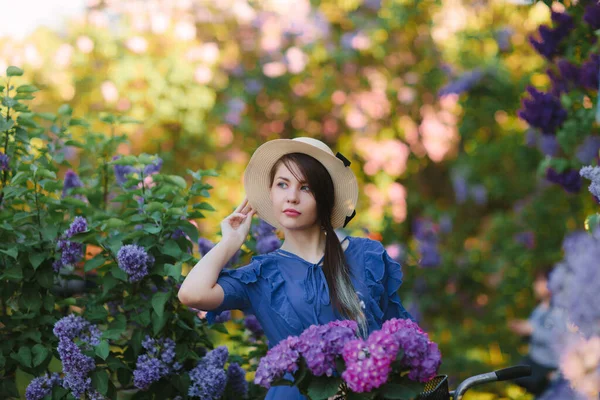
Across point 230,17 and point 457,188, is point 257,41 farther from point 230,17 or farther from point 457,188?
point 457,188

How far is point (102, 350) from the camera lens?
2.24 metres

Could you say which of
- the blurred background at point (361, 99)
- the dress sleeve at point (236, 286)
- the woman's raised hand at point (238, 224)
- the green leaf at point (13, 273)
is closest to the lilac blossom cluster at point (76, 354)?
the green leaf at point (13, 273)

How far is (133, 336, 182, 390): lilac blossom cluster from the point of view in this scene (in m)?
2.33

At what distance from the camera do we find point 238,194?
19.9 ft

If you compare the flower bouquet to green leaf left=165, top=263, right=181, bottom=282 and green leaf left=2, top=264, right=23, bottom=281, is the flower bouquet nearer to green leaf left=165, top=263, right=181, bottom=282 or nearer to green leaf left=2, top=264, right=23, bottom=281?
green leaf left=165, top=263, right=181, bottom=282

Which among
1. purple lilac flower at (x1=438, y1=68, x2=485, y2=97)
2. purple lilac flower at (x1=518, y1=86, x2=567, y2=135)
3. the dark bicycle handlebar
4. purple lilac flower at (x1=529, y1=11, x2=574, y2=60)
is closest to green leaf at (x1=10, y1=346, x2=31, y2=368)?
the dark bicycle handlebar

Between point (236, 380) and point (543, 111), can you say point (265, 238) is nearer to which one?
point (236, 380)

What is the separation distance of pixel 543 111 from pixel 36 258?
6.90ft

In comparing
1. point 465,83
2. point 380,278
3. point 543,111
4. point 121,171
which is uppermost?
point 465,83

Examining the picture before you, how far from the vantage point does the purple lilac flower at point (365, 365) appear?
1.59m

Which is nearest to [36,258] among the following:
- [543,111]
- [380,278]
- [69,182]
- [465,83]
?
[69,182]

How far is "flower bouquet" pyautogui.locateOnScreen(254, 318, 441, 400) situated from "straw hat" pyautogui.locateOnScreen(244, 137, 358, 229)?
24.6 inches

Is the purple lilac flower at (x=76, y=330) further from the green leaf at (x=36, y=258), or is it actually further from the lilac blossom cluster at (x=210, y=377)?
the lilac blossom cluster at (x=210, y=377)

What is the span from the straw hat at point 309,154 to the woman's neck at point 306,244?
9 cm
